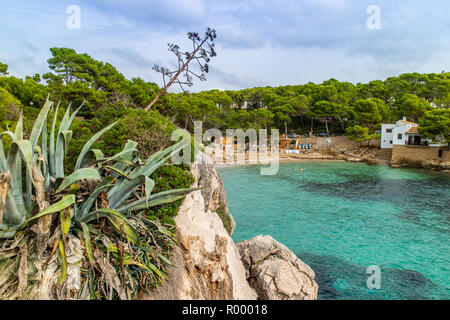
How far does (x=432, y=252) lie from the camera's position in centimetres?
1115

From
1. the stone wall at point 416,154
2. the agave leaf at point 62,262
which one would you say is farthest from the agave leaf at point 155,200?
the stone wall at point 416,154

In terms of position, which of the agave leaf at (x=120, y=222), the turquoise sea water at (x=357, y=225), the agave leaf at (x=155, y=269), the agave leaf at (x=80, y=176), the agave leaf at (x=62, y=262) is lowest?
the turquoise sea water at (x=357, y=225)

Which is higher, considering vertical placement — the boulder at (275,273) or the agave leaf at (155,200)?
the agave leaf at (155,200)

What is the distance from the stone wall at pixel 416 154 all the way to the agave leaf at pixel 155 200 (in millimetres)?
41099

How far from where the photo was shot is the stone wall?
114 feet

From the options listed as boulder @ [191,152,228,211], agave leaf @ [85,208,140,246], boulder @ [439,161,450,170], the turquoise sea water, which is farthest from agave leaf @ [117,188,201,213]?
boulder @ [439,161,450,170]

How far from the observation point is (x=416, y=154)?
36.3m

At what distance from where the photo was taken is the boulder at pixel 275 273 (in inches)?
253

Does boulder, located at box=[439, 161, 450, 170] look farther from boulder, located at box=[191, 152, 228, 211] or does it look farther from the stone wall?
boulder, located at box=[191, 152, 228, 211]

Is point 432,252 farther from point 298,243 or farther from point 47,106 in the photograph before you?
point 47,106

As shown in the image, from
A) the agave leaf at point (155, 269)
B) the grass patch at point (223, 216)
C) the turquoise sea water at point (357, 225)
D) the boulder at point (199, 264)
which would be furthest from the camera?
the turquoise sea water at point (357, 225)

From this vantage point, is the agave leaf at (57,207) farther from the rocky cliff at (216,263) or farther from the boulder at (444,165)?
the boulder at (444,165)

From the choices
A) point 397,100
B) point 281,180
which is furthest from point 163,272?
point 397,100

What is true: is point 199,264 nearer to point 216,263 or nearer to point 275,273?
point 216,263
